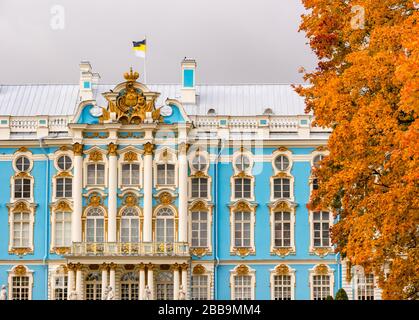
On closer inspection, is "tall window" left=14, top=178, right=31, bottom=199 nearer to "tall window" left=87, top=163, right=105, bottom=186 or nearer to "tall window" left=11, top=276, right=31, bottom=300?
"tall window" left=87, top=163, right=105, bottom=186

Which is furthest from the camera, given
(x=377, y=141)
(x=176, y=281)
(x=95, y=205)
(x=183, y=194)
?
(x=95, y=205)

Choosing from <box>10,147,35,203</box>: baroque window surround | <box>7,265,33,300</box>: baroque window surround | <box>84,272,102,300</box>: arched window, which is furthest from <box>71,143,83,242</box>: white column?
<box>7,265,33,300</box>: baroque window surround

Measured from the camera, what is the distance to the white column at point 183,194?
5453cm

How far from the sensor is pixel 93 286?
178ft

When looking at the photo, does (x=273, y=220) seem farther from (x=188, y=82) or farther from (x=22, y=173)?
(x=22, y=173)

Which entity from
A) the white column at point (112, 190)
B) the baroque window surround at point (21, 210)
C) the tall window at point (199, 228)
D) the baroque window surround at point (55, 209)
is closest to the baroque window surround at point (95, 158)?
the white column at point (112, 190)

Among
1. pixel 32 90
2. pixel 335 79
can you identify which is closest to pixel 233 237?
pixel 32 90

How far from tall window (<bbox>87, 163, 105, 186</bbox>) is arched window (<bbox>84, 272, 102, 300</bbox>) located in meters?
4.95

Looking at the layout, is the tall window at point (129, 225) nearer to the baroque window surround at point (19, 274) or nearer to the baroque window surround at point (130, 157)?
the baroque window surround at point (130, 157)

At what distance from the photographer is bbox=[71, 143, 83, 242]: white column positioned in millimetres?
54656

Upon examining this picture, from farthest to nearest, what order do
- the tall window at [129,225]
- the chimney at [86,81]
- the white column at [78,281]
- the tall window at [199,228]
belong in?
the chimney at [86,81] < the tall window at [199,228] < the tall window at [129,225] < the white column at [78,281]

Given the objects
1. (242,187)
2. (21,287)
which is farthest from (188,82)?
(21,287)

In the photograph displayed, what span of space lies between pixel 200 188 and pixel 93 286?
779 cm

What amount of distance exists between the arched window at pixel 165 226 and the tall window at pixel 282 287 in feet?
19.7
